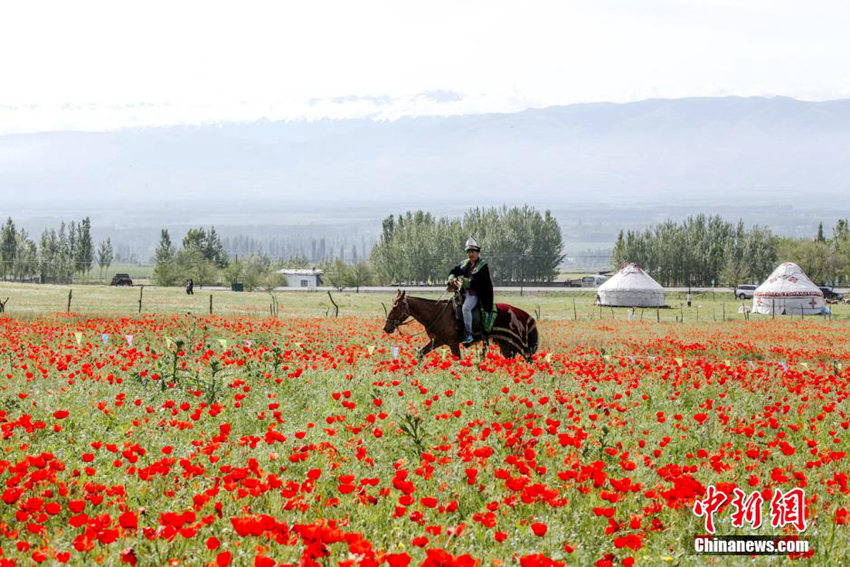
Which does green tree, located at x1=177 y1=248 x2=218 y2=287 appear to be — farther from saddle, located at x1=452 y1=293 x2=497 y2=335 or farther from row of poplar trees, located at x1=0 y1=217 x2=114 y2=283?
saddle, located at x1=452 y1=293 x2=497 y2=335

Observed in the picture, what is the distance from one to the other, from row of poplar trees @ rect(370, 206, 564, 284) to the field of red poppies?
127911 millimetres

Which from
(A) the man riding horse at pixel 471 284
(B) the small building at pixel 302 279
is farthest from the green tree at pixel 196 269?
(A) the man riding horse at pixel 471 284

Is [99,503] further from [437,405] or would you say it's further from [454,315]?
[454,315]

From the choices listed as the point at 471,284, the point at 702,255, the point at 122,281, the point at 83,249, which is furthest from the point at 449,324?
the point at 83,249

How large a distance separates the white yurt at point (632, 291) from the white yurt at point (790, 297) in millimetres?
12522

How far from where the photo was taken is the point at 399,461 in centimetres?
888

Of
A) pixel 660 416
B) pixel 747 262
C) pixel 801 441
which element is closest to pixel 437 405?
pixel 660 416

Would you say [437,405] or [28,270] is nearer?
[437,405]

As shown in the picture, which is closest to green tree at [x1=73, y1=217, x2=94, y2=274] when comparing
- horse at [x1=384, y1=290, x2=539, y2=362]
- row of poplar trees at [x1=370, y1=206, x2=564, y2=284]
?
row of poplar trees at [x1=370, y1=206, x2=564, y2=284]

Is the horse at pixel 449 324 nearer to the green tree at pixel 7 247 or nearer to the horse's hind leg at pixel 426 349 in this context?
the horse's hind leg at pixel 426 349

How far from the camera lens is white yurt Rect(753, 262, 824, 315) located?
82438 mm

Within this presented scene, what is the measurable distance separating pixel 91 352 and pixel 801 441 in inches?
504

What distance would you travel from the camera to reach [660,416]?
1055 centimetres

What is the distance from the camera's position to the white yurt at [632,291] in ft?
311
